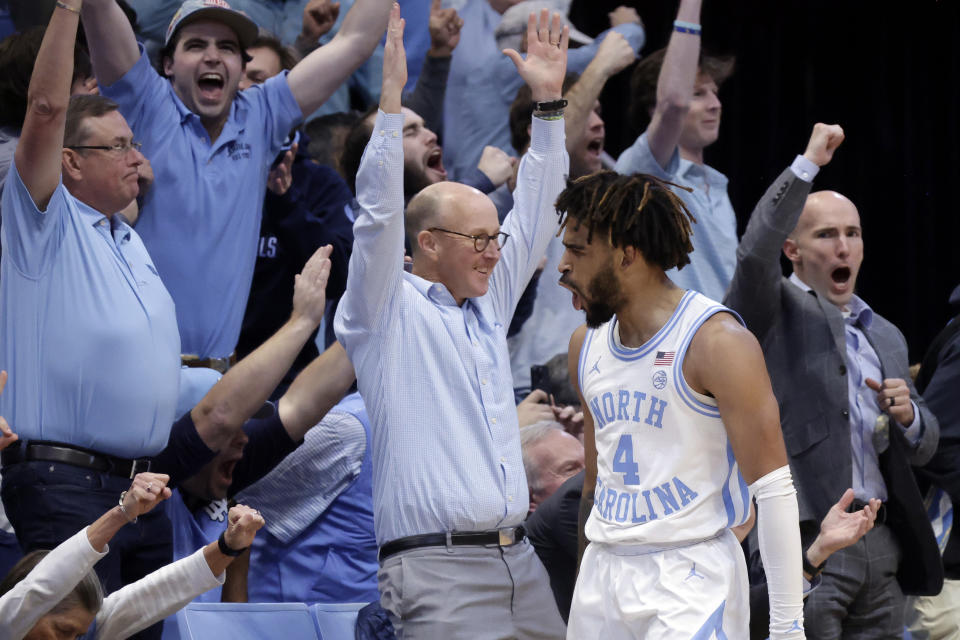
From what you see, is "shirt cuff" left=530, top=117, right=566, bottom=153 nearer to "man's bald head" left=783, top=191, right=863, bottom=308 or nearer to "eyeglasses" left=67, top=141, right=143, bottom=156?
"man's bald head" left=783, top=191, right=863, bottom=308

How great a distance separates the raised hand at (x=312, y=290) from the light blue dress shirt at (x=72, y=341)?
59 centimetres

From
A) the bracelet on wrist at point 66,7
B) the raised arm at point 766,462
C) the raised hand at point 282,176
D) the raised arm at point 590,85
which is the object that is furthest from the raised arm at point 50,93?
the raised arm at point 590,85

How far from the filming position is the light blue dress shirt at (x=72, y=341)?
11.7ft

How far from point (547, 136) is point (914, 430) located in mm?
1609

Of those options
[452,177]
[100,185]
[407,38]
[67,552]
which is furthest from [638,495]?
[407,38]

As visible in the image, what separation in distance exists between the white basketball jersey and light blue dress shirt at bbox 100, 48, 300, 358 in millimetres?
1860

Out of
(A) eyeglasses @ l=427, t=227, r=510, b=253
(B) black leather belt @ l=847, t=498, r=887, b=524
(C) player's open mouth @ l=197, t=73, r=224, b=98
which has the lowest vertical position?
(B) black leather belt @ l=847, t=498, r=887, b=524

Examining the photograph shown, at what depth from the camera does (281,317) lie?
5223 mm

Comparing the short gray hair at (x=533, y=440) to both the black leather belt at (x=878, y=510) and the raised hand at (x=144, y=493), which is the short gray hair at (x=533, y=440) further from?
the raised hand at (x=144, y=493)

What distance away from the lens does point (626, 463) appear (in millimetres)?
3016

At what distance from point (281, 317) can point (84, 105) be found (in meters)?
1.45

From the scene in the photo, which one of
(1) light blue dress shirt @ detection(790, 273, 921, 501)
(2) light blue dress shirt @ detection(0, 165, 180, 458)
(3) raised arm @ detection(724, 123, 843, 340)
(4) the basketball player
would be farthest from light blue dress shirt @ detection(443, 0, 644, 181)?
(4) the basketball player

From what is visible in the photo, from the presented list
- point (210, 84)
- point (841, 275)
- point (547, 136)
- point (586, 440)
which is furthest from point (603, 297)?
point (210, 84)

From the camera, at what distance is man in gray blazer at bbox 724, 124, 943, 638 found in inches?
167
